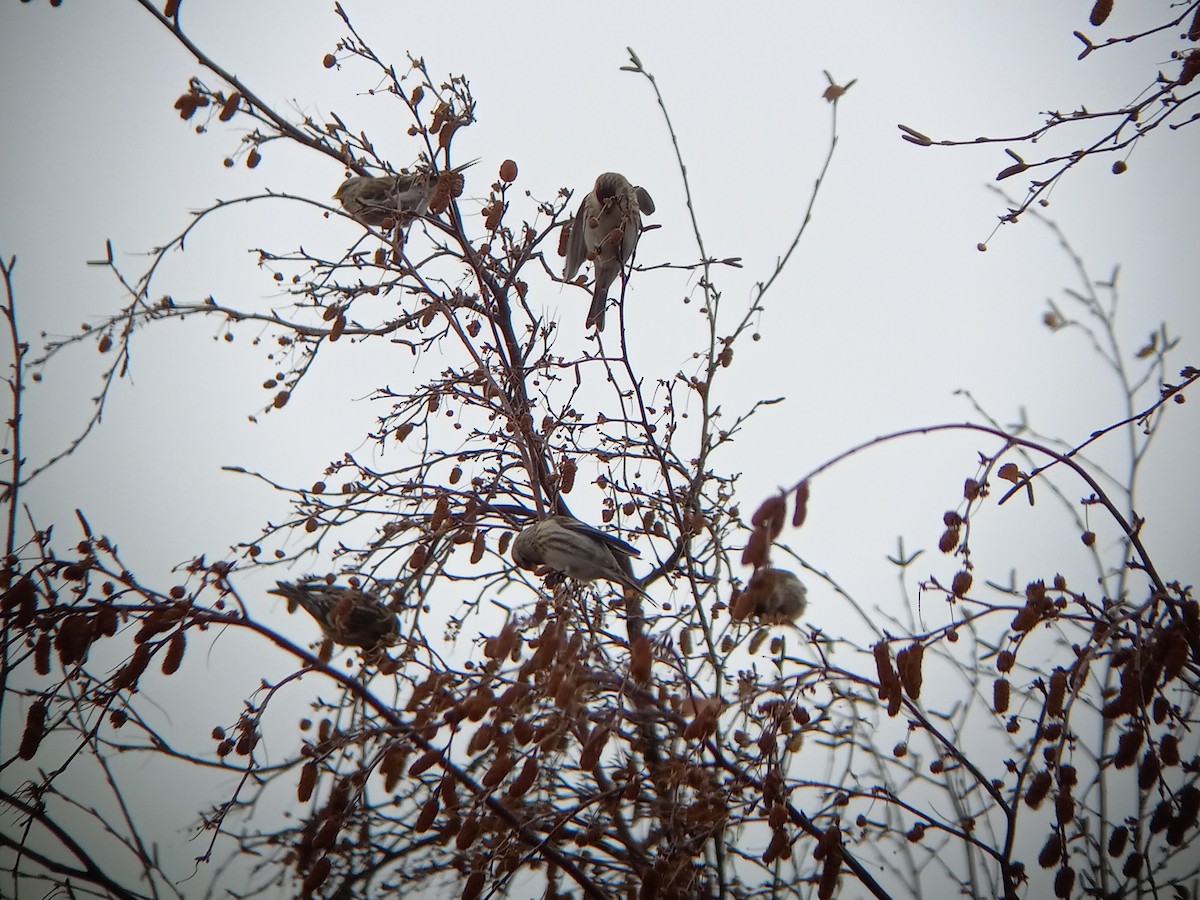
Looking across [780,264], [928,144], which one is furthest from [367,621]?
[928,144]

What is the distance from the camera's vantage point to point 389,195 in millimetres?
2732

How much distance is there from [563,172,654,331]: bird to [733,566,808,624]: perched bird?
1.31 meters

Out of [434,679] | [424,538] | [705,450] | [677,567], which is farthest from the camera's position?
[677,567]

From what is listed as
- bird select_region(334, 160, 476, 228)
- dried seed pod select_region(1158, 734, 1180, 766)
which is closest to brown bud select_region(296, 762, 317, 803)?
bird select_region(334, 160, 476, 228)

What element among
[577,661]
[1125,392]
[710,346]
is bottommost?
[577,661]

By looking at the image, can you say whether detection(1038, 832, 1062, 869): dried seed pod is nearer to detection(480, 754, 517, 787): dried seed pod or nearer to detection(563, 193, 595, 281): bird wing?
detection(480, 754, 517, 787): dried seed pod

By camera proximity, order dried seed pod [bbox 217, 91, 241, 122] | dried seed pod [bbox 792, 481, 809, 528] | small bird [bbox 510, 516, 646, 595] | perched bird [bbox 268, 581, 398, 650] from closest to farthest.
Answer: dried seed pod [bbox 792, 481, 809, 528] < small bird [bbox 510, 516, 646, 595] < dried seed pod [bbox 217, 91, 241, 122] < perched bird [bbox 268, 581, 398, 650]

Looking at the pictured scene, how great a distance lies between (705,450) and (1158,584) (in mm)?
1614

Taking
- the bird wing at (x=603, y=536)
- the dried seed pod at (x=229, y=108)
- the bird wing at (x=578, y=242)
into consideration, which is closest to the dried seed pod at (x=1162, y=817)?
the bird wing at (x=603, y=536)

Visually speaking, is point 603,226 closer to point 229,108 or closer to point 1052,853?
point 229,108

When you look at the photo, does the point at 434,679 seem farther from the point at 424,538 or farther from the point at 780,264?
the point at 780,264

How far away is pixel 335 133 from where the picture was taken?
2980mm

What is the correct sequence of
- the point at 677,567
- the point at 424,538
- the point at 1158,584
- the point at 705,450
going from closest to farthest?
the point at 1158,584
the point at 424,538
the point at 705,450
the point at 677,567

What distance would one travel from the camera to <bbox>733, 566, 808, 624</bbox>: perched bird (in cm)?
122
